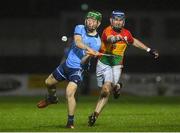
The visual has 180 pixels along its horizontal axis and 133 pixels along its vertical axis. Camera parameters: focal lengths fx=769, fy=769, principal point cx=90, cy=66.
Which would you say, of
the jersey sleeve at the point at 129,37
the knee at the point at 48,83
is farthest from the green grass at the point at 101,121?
the jersey sleeve at the point at 129,37

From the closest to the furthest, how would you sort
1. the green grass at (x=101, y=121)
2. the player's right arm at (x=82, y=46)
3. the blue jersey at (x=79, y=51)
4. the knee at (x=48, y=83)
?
the player's right arm at (x=82, y=46)
the green grass at (x=101, y=121)
the blue jersey at (x=79, y=51)
the knee at (x=48, y=83)

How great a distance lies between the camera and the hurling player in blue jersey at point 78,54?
14539 millimetres

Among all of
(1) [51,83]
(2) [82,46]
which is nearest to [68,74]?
(1) [51,83]

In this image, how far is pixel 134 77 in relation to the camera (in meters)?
35.8

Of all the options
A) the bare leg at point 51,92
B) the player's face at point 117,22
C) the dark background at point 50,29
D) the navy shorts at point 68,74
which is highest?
the player's face at point 117,22

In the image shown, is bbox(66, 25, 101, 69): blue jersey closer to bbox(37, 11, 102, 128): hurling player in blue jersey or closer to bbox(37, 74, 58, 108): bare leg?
bbox(37, 11, 102, 128): hurling player in blue jersey

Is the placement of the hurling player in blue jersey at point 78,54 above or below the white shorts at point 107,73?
above

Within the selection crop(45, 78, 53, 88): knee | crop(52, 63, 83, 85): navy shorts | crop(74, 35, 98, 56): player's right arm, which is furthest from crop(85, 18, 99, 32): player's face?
crop(45, 78, 53, 88): knee

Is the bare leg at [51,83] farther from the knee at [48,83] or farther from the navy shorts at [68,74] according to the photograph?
the navy shorts at [68,74]

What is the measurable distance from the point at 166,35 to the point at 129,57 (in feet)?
14.8

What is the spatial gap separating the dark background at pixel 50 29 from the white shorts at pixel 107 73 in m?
27.0

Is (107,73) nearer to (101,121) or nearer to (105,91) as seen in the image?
(105,91)

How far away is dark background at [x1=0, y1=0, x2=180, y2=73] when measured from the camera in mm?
43875

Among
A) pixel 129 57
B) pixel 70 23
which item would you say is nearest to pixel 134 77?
pixel 129 57
